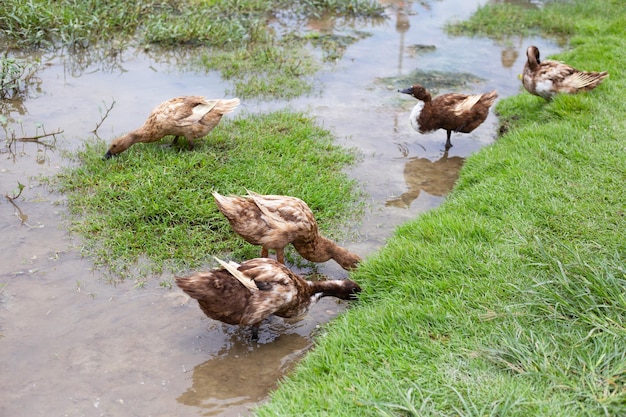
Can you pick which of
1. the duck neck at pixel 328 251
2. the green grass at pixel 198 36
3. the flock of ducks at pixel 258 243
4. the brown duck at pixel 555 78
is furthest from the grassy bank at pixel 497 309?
the green grass at pixel 198 36

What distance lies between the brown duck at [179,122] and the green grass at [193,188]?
6.5 inches

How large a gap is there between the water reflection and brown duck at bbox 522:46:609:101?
18.2 ft

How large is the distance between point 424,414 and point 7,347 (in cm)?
307

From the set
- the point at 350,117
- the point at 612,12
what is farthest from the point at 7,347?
the point at 612,12

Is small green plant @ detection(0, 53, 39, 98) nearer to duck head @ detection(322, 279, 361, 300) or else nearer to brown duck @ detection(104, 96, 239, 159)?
brown duck @ detection(104, 96, 239, 159)

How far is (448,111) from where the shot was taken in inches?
313

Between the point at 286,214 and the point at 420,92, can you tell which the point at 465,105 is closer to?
the point at 420,92

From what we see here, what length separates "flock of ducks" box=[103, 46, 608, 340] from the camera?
465cm

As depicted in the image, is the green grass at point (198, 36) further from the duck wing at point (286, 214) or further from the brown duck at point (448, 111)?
the duck wing at point (286, 214)

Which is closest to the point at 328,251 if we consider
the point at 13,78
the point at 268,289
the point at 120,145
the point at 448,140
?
the point at 268,289

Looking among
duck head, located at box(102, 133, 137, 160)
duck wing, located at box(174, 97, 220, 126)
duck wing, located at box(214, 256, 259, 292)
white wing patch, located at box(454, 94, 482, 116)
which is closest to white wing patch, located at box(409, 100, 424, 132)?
white wing patch, located at box(454, 94, 482, 116)

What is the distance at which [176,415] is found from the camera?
13.4 feet

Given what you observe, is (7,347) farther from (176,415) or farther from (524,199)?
(524,199)

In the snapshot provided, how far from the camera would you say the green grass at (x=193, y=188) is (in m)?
5.79
